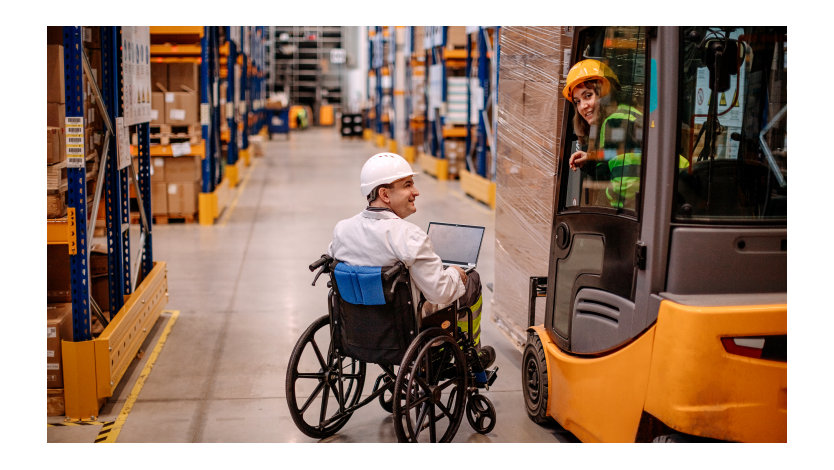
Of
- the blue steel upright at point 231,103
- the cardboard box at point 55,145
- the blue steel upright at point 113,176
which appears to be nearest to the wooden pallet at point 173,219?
the blue steel upright at point 231,103

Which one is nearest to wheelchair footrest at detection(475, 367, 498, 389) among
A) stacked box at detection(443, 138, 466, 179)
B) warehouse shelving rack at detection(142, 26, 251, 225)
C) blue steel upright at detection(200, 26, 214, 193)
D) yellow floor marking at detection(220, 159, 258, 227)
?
warehouse shelving rack at detection(142, 26, 251, 225)

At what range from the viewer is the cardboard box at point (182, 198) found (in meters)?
11.2

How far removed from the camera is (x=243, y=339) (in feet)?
20.5

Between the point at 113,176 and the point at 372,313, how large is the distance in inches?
102

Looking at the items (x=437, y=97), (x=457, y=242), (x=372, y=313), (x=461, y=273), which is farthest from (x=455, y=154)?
(x=372, y=313)

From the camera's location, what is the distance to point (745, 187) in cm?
325

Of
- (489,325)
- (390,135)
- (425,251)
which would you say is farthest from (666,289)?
(390,135)

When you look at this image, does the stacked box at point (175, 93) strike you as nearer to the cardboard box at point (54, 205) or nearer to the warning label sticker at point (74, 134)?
the cardboard box at point (54, 205)

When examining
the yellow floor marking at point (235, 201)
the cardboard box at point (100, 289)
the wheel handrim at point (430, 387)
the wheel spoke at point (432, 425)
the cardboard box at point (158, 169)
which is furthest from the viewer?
the yellow floor marking at point (235, 201)

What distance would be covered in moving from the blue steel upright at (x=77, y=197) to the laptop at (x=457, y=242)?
Answer: 5.82 ft

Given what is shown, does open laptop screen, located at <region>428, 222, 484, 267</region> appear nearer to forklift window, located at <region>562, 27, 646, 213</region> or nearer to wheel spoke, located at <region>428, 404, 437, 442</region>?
forklift window, located at <region>562, 27, 646, 213</region>

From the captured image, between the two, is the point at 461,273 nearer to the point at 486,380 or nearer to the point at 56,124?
the point at 486,380

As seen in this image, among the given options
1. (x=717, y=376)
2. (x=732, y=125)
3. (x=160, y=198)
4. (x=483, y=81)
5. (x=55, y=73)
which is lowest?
(x=160, y=198)
